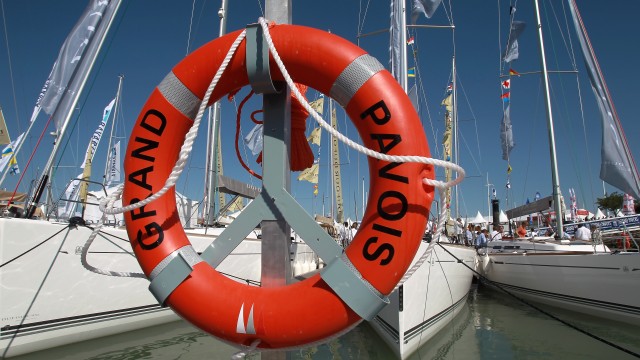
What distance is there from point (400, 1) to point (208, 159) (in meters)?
5.67

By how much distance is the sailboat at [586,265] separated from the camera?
15.1 feet

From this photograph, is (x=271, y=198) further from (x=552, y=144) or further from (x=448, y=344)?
(x=552, y=144)

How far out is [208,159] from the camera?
9531mm

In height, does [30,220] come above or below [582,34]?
below

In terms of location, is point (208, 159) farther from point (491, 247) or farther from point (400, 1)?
point (491, 247)

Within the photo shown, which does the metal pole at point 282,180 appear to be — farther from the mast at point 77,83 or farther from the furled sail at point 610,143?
the furled sail at point 610,143

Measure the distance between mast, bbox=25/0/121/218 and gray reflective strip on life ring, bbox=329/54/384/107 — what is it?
367cm

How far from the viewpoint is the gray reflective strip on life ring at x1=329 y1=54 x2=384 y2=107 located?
1.74 m

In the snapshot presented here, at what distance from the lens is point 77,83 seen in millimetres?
4359

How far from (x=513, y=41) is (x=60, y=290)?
1219cm

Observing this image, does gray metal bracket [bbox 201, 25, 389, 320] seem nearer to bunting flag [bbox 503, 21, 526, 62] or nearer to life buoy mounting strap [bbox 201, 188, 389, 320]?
life buoy mounting strap [bbox 201, 188, 389, 320]

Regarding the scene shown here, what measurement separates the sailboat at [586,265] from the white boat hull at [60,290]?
15.5 feet

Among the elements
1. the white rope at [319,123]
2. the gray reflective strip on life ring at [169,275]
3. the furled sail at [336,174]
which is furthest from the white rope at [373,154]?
the furled sail at [336,174]

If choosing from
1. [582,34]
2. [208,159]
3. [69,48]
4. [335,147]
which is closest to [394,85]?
[69,48]
